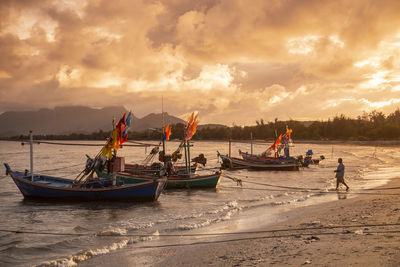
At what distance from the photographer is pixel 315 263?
673 cm

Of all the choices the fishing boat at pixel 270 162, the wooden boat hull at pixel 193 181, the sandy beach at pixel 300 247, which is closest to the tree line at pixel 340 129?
the fishing boat at pixel 270 162

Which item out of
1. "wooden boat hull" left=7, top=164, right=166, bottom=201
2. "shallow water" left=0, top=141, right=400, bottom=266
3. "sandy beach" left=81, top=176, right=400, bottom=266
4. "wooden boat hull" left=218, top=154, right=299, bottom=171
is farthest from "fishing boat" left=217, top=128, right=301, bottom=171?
"sandy beach" left=81, top=176, right=400, bottom=266

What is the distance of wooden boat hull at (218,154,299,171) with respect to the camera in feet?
111

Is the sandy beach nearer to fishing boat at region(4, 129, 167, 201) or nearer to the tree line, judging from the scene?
fishing boat at region(4, 129, 167, 201)

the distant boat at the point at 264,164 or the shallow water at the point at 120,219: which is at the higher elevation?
the distant boat at the point at 264,164

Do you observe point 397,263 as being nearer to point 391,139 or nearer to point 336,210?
point 336,210

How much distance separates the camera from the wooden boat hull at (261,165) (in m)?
33.8

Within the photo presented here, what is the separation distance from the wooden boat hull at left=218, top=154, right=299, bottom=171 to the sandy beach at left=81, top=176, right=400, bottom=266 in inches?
870

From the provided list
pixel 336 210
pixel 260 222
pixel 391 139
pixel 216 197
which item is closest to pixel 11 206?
pixel 216 197

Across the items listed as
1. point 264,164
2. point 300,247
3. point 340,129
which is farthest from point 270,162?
point 340,129

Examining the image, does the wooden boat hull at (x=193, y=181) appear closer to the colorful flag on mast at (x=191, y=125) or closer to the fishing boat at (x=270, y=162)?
the colorful flag on mast at (x=191, y=125)

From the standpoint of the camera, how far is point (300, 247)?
7.99m

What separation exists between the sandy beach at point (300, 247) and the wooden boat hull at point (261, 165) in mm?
22102

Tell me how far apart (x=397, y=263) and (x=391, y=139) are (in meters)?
87.3
